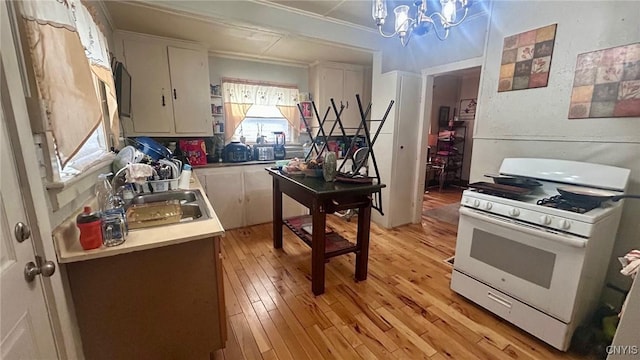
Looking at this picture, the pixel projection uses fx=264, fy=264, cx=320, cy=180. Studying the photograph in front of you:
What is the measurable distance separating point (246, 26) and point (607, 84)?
2.85m

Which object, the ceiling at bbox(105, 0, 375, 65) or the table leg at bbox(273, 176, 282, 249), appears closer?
the ceiling at bbox(105, 0, 375, 65)

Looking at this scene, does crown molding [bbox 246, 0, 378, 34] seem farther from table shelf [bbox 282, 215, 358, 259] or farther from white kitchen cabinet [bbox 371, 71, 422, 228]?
table shelf [bbox 282, 215, 358, 259]

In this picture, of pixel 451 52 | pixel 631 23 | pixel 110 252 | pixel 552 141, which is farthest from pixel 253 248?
pixel 631 23

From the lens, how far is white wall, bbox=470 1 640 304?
170 cm

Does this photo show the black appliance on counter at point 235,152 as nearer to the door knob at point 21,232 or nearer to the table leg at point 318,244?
the table leg at point 318,244

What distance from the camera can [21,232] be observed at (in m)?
0.79

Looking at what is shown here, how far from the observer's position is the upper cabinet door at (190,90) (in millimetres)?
3041

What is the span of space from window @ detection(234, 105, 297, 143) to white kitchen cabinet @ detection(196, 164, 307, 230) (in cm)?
77

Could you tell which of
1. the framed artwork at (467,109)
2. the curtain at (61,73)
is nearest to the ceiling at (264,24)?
the curtain at (61,73)

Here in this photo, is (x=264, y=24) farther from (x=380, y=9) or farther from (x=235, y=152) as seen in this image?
(x=235, y=152)

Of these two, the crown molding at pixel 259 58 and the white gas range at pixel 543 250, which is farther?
the crown molding at pixel 259 58

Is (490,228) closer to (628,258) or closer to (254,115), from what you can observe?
(628,258)

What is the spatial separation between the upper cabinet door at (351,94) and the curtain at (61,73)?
335 cm

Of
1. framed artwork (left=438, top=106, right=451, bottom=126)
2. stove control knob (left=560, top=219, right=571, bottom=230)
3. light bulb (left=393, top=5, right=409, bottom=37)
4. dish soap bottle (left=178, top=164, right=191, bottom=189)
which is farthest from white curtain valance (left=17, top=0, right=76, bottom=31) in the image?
framed artwork (left=438, top=106, right=451, bottom=126)
